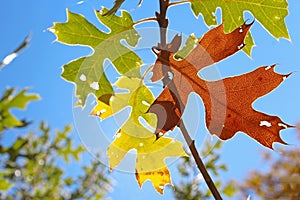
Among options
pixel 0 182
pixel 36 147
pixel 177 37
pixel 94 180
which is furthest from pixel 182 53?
pixel 94 180

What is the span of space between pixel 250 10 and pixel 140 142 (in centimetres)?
24

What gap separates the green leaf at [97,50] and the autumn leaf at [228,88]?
9cm

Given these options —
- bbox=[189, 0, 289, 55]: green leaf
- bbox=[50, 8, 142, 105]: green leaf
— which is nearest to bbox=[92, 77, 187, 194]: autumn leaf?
bbox=[50, 8, 142, 105]: green leaf

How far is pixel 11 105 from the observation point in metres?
0.71

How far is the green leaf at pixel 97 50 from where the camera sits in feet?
1.91

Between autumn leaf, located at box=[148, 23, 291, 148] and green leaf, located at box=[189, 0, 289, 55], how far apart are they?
0.12 meters

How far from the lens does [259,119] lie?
0.51 meters

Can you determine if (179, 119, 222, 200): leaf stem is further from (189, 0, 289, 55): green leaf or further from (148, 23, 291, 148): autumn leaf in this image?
(189, 0, 289, 55): green leaf

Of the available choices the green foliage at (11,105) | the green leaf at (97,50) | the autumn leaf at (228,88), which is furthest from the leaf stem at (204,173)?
the green foliage at (11,105)

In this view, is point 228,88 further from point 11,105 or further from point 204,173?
point 11,105

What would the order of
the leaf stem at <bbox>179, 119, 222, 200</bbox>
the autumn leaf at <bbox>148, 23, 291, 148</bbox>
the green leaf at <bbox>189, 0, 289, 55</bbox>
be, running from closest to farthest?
the leaf stem at <bbox>179, 119, 222, 200</bbox>
the autumn leaf at <bbox>148, 23, 291, 148</bbox>
the green leaf at <bbox>189, 0, 289, 55</bbox>

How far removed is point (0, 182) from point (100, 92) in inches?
12.6

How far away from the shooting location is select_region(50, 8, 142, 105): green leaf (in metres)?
0.58

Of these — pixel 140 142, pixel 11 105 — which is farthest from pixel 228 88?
pixel 11 105
